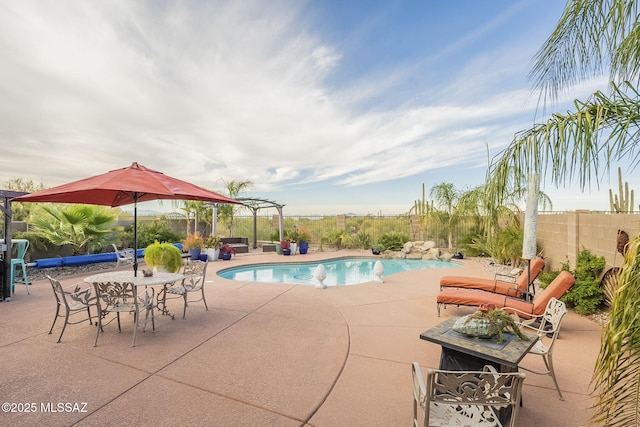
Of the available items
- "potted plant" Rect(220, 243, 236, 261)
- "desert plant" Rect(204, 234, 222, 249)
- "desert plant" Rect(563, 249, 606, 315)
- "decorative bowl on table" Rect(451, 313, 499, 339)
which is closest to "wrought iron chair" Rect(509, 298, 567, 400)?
"decorative bowl on table" Rect(451, 313, 499, 339)

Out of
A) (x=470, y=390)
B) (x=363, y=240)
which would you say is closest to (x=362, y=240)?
(x=363, y=240)

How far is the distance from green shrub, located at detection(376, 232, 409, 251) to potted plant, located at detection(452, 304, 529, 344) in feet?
38.5

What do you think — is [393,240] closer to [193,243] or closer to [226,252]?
[226,252]

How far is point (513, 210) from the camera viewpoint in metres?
11.5

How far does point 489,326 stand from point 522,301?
286cm

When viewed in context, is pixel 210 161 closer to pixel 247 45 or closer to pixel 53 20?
pixel 247 45

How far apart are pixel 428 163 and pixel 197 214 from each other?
1189 cm

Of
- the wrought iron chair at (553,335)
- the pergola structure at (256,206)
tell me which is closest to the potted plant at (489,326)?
the wrought iron chair at (553,335)

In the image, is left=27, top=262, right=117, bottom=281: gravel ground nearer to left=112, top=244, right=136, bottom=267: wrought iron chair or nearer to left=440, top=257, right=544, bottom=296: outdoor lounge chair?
left=112, top=244, right=136, bottom=267: wrought iron chair

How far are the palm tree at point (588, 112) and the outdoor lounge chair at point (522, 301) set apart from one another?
6.12ft

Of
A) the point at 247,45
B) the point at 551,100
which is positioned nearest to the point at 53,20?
the point at 247,45

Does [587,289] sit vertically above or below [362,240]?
below

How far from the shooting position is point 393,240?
14.6m

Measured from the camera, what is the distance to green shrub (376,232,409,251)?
14484 mm
